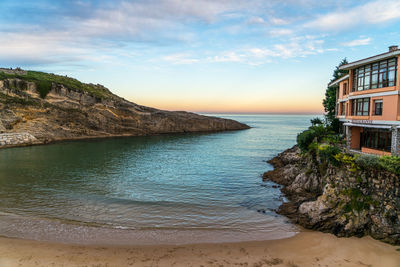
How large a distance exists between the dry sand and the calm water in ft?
3.78

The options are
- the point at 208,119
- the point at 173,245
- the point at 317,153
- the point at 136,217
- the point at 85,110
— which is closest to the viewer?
the point at 173,245

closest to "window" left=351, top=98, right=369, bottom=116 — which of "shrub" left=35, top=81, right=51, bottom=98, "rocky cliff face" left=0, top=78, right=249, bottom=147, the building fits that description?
the building

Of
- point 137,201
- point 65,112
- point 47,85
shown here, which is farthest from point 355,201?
point 47,85

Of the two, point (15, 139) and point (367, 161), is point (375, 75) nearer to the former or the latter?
point (367, 161)

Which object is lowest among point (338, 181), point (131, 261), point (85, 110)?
point (131, 261)

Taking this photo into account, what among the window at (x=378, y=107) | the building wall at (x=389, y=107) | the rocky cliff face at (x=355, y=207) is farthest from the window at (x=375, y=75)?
the rocky cliff face at (x=355, y=207)

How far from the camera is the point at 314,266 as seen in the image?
48.7 ft

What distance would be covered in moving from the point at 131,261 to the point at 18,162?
123 ft

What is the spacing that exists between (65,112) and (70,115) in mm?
1688

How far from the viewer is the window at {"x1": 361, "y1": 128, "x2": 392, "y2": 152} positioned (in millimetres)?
24000

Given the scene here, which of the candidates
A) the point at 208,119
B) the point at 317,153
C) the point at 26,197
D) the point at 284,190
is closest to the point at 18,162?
the point at 26,197

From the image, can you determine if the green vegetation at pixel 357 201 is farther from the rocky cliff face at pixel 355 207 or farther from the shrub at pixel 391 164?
the shrub at pixel 391 164

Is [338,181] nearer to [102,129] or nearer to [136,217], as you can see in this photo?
[136,217]

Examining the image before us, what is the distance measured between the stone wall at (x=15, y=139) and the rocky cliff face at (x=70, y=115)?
7.35ft
